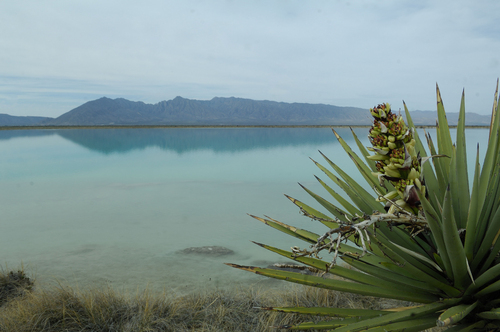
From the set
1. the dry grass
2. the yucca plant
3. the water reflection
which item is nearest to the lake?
the dry grass

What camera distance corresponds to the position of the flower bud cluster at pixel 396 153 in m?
1.09

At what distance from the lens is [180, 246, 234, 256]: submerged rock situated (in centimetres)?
768

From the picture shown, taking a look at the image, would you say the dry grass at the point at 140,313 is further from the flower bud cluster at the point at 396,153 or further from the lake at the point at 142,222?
the flower bud cluster at the point at 396,153

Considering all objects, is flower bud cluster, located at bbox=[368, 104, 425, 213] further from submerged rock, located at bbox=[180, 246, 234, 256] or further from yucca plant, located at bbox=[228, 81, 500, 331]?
submerged rock, located at bbox=[180, 246, 234, 256]

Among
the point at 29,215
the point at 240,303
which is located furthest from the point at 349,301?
the point at 29,215

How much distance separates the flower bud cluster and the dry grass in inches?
114

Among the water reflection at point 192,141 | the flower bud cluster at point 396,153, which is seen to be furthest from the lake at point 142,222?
the water reflection at point 192,141

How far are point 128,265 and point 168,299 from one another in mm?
2731

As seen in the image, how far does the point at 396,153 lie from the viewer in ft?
3.63

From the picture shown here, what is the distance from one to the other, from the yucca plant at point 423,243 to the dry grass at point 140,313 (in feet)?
7.06

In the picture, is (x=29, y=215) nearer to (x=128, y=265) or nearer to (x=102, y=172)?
(x=128, y=265)

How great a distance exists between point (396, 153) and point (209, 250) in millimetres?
7090

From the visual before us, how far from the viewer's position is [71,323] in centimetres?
397

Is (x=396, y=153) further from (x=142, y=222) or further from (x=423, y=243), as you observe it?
(x=142, y=222)
